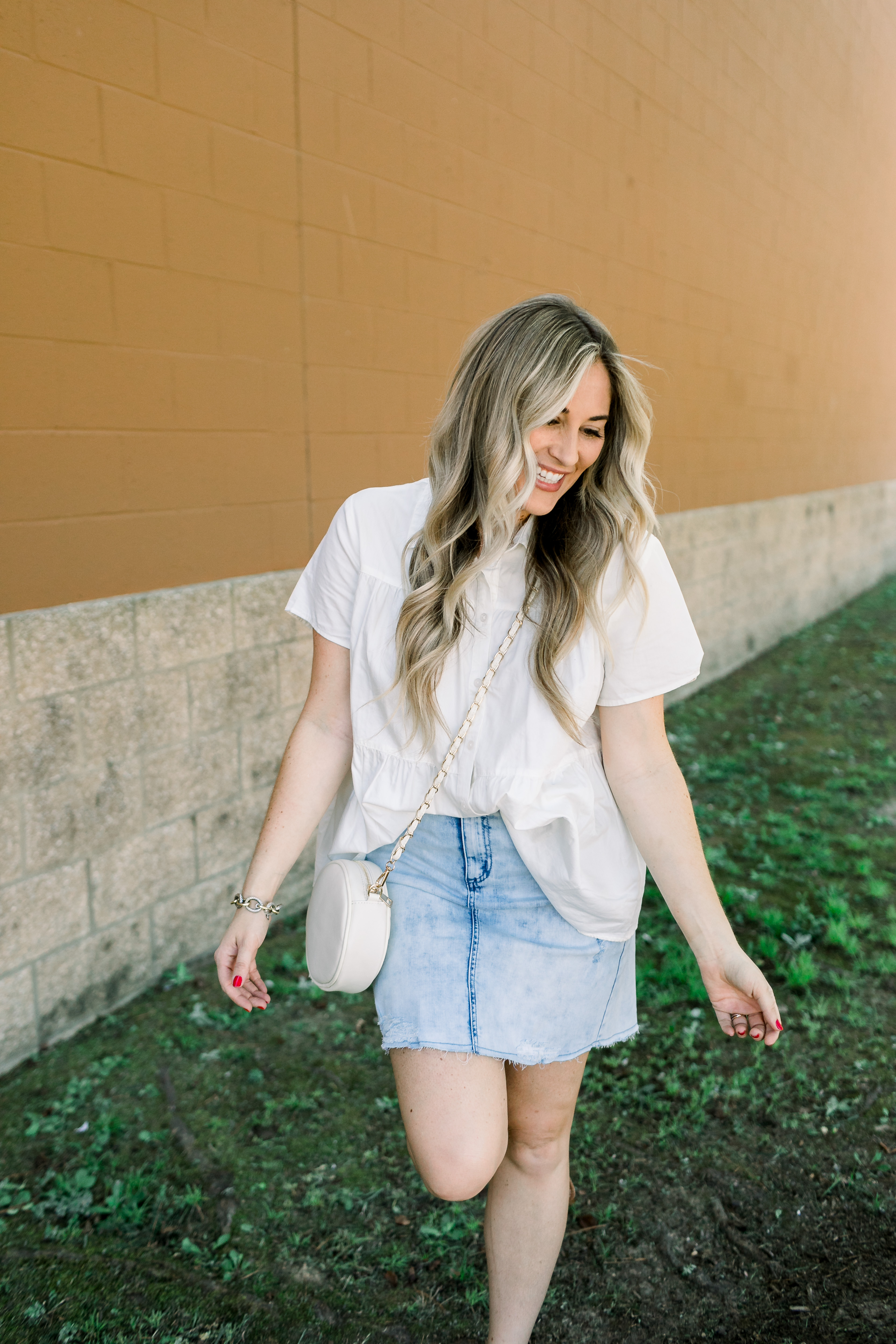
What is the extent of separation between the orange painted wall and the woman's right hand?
158cm

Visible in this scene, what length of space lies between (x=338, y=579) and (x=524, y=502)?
16.2 inches

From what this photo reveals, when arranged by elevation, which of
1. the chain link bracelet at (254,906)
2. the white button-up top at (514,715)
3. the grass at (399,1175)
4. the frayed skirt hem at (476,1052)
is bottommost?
the grass at (399,1175)

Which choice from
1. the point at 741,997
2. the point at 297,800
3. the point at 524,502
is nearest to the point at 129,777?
the point at 297,800

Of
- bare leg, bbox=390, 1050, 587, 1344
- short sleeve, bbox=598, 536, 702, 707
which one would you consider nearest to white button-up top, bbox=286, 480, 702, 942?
short sleeve, bbox=598, 536, 702, 707

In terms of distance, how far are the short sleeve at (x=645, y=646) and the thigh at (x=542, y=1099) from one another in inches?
28.3

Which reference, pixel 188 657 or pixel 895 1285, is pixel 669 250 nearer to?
pixel 188 657

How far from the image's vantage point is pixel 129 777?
3.52m

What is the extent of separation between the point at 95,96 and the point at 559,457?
214 cm

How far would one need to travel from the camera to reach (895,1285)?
242 cm

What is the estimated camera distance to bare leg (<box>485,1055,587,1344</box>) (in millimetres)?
2033

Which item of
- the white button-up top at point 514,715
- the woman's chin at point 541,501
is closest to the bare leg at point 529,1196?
the white button-up top at point 514,715

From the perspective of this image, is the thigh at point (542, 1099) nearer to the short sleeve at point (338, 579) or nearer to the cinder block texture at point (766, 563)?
the short sleeve at point (338, 579)

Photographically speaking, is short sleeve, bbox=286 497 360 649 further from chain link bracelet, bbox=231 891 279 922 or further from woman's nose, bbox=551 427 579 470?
chain link bracelet, bbox=231 891 279 922

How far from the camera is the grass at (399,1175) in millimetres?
2369
